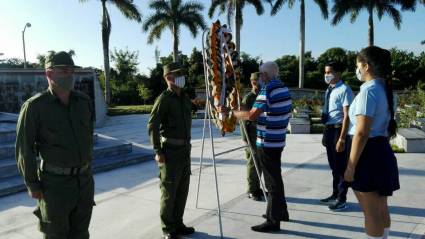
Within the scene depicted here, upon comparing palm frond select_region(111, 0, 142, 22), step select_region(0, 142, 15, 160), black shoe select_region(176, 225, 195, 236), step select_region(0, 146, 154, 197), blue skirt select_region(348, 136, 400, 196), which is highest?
palm frond select_region(111, 0, 142, 22)

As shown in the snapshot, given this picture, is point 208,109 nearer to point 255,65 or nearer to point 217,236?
point 217,236

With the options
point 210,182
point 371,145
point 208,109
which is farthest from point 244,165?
point 371,145

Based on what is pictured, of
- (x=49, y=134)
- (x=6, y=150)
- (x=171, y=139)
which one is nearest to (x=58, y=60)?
(x=49, y=134)

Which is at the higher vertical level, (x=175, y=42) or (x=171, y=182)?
(x=175, y=42)

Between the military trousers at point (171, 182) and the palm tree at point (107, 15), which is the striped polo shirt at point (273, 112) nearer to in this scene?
the military trousers at point (171, 182)

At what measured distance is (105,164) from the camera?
24.0 feet

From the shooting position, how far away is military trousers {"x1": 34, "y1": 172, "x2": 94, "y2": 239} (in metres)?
2.98

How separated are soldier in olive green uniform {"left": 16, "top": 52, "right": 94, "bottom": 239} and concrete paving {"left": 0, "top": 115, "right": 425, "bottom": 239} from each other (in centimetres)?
134

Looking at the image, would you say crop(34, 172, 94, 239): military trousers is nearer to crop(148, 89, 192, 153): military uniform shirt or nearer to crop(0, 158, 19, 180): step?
crop(148, 89, 192, 153): military uniform shirt

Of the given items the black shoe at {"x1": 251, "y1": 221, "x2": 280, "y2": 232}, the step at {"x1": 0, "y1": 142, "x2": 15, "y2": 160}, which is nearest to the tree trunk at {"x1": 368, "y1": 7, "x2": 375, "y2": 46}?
the step at {"x1": 0, "y1": 142, "x2": 15, "y2": 160}

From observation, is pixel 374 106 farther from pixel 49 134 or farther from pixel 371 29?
pixel 371 29

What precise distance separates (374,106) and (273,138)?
4.67ft

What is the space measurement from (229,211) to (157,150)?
1.39 metres

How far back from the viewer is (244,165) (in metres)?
7.57
